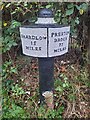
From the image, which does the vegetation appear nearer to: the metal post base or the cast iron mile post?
the metal post base

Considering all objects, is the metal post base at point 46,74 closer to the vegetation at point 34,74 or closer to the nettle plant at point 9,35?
the vegetation at point 34,74

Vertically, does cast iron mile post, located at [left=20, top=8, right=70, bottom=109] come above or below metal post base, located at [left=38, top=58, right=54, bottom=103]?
above

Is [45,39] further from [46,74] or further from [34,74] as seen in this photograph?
[34,74]

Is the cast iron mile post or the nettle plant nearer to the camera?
the cast iron mile post

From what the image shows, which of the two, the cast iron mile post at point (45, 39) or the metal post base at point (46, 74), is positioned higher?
the cast iron mile post at point (45, 39)

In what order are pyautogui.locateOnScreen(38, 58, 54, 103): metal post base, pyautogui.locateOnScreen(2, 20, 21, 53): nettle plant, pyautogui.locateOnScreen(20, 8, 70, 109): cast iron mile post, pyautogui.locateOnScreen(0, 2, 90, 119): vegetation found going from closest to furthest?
pyautogui.locateOnScreen(20, 8, 70, 109): cast iron mile post → pyautogui.locateOnScreen(38, 58, 54, 103): metal post base → pyautogui.locateOnScreen(0, 2, 90, 119): vegetation → pyautogui.locateOnScreen(2, 20, 21, 53): nettle plant

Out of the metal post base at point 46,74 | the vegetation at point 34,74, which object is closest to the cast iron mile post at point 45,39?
the metal post base at point 46,74

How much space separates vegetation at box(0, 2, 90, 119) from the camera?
2.25m

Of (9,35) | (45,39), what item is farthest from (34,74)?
(45,39)

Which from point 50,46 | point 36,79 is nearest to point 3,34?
point 36,79

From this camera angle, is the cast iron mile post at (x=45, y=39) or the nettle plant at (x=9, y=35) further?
the nettle plant at (x=9, y=35)

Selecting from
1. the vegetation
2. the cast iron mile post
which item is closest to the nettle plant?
the vegetation

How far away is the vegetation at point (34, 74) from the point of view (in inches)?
88.4

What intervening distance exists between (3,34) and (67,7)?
62 cm
